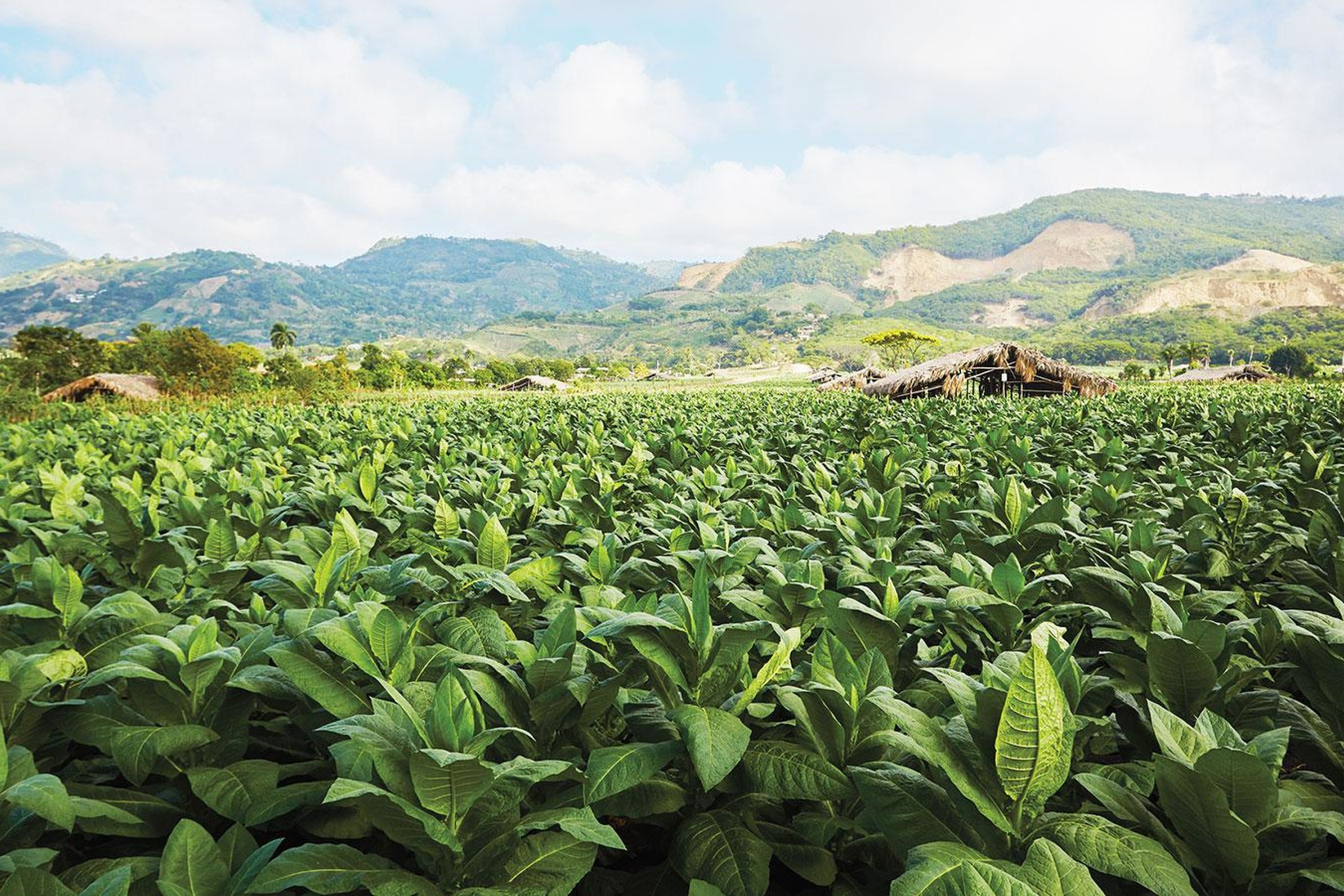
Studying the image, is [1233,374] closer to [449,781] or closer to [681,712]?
[681,712]

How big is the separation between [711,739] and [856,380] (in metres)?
61.2

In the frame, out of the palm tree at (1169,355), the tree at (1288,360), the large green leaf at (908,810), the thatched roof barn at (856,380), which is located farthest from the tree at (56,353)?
the tree at (1288,360)

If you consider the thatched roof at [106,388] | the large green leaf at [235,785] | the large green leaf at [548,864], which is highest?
the large green leaf at [235,785]

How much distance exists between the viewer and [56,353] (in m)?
56.2

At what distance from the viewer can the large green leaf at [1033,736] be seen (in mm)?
962

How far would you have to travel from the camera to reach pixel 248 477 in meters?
5.28

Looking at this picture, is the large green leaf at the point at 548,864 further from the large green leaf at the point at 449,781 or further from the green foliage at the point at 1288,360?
the green foliage at the point at 1288,360

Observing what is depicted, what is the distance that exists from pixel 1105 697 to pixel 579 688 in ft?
3.58

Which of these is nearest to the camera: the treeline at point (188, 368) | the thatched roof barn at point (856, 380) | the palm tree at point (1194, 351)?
the treeline at point (188, 368)

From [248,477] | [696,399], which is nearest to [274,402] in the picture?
[696,399]

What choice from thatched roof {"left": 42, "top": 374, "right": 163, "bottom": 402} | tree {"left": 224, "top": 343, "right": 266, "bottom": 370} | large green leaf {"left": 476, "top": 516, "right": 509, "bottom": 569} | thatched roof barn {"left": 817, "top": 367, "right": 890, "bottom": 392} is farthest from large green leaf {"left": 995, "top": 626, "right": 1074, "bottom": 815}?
tree {"left": 224, "top": 343, "right": 266, "bottom": 370}

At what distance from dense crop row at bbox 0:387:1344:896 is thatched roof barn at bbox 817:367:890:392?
152 ft

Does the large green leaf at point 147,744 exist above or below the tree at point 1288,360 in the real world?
above

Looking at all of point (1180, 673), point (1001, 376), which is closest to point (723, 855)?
point (1180, 673)
